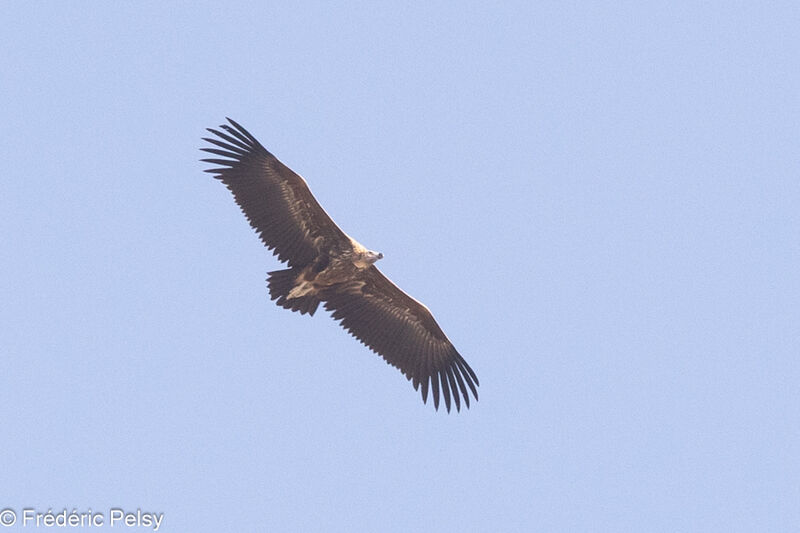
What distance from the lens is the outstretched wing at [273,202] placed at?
64.3 feet

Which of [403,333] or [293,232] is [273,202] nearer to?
[293,232]

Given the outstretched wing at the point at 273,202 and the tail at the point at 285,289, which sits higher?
the outstretched wing at the point at 273,202

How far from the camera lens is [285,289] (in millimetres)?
19641

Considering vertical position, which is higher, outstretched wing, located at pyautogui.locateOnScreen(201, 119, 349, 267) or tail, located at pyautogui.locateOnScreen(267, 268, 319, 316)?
outstretched wing, located at pyautogui.locateOnScreen(201, 119, 349, 267)

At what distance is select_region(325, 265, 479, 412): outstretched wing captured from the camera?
20969 mm

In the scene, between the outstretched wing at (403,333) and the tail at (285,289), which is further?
the outstretched wing at (403,333)

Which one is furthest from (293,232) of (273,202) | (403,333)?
(403,333)

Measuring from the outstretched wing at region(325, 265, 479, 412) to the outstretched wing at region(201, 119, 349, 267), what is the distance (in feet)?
4.47

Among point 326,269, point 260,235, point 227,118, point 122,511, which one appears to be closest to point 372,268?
point 326,269

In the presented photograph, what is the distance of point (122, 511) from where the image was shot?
1712 cm

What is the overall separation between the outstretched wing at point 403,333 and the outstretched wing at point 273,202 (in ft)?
4.47

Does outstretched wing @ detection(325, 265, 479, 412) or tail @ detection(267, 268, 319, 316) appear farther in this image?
outstretched wing @ detection(325, 265, 479, 412)

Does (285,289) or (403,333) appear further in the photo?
(403,333)

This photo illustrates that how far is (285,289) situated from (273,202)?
166 cm
